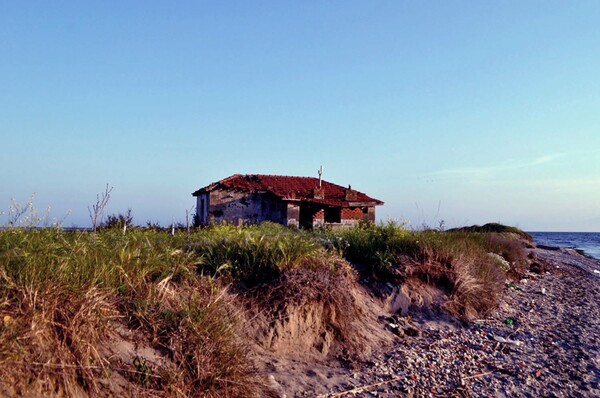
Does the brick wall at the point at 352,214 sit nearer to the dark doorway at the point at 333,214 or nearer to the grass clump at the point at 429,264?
the dark doorway at the point at 333,214

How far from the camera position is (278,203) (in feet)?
96.6

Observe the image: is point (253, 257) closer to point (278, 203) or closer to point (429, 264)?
point (429, 264)

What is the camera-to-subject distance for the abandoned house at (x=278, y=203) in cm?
2852

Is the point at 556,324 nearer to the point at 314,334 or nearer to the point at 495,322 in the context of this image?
the point at 495,322

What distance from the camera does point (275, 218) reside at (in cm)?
2948

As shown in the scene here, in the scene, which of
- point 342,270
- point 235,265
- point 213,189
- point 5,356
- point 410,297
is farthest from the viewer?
point 213,189

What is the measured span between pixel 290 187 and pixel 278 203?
2467mm

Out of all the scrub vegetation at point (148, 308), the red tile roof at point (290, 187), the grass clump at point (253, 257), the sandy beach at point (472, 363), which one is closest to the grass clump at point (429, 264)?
the sandy beach at point (472, 363)

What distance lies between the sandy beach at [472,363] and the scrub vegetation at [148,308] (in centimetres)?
57

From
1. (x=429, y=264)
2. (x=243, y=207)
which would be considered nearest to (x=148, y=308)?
(x=429, y=264)

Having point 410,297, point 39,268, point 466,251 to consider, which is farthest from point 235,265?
point 466,251

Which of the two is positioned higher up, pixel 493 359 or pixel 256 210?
pixel 256 210

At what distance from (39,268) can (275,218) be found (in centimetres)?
2553

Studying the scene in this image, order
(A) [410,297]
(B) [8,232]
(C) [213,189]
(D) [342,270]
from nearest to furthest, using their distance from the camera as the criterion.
Answer: (B) [8,232] → (D) [342,270] → (A) [410,297] → (C) [213,189]
